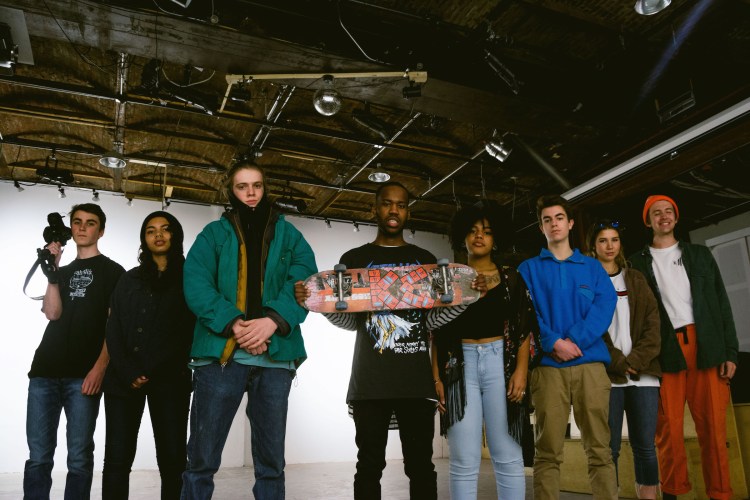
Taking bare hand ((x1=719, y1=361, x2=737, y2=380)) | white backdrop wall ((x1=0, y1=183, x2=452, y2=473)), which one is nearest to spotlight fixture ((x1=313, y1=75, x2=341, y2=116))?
bare hand ((x1=719, y1=361, x2=737, y2=380))

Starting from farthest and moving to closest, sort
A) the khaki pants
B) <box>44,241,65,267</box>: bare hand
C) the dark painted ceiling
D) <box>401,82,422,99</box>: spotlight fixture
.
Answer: <box>401,82,422,99</box>: spotlight fixture, the dark painted ceiling, <box>44,241,65,267</box>: bare hand, the khaki pants

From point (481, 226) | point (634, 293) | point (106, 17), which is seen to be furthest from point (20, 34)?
point (634, 293)

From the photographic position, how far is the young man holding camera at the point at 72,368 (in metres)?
2.17

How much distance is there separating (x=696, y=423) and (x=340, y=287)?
1892 mm

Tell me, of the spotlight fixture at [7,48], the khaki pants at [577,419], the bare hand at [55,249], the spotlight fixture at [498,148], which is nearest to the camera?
the khaki pants at [577,419]

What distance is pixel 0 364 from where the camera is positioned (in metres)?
6.66

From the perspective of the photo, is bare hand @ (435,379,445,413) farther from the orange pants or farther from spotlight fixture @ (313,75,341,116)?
spotlight fixture @ (313,75,341,116)

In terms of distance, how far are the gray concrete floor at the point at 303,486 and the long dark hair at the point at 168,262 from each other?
228 centimetres

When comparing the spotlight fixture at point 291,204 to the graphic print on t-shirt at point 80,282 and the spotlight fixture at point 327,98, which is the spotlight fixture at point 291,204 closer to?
the spotlight fixture at point 327,98

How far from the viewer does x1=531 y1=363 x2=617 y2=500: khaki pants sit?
6.57ft

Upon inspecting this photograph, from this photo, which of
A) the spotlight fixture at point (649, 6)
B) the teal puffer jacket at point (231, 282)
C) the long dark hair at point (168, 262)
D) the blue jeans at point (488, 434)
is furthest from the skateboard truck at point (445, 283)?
the spotlight fixture at point (649, 6)

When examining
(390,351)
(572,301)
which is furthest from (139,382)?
(572,301)

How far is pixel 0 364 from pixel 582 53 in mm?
7782

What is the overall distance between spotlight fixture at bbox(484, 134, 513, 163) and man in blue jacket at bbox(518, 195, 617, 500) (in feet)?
13.6
